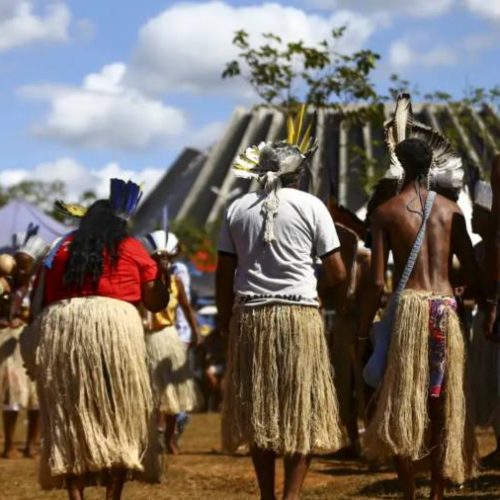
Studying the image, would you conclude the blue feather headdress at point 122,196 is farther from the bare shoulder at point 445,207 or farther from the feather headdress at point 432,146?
the bare shoulder at point 445,207

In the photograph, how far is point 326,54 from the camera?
1858 centimetres

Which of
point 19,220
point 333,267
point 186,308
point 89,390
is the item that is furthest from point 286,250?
point 19,220

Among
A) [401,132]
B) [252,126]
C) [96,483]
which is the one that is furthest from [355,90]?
[252,126]

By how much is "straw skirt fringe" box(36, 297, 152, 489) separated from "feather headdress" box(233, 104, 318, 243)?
973 mm

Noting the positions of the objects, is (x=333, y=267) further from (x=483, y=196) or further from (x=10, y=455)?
(x=10, y=455)

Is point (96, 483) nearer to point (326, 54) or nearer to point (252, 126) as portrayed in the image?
point (326, 54)

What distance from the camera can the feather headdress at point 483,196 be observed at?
30.2ft

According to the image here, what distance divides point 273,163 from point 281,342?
3.26ft

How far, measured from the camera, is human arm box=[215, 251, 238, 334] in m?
7.64

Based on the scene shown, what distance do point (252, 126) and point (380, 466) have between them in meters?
42.3

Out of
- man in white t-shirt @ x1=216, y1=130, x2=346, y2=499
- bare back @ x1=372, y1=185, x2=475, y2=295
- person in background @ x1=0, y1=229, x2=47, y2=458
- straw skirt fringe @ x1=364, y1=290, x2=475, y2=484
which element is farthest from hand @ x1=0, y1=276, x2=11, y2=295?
straw skirt fringe @ x1=364, y1=290, x2=475, y2=484

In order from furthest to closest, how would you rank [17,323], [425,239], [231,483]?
[17,323] → [231,483] → [425,239]

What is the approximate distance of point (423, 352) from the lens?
7.58 meters

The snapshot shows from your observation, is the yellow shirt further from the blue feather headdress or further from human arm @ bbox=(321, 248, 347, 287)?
human arm @ bbox=(321, 248, 347, 287)
